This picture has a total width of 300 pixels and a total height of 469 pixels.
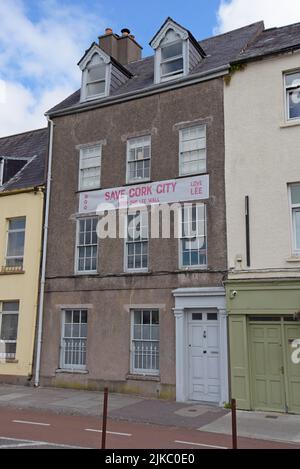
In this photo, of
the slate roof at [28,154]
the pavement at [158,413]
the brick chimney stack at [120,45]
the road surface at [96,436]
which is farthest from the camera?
the brick chimney stack at [120,45]

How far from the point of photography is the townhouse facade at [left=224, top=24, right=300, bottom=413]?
1280 centimetres

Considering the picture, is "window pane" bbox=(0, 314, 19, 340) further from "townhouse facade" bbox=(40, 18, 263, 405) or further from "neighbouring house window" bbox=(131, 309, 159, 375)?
"neighbouring house window" bbox=(131, 309, 159, 375)

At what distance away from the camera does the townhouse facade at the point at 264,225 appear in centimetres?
1280

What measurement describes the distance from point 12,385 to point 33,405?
402cm

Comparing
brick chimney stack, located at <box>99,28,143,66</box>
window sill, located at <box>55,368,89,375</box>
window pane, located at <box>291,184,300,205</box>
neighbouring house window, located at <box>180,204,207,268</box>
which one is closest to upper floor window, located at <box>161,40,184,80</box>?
brick chimney stack, located at <box>99,28,143,66</box>

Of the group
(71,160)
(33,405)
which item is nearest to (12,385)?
(33,405)

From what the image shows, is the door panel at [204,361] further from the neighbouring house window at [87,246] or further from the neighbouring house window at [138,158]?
the neighbouring house window at [138,158]

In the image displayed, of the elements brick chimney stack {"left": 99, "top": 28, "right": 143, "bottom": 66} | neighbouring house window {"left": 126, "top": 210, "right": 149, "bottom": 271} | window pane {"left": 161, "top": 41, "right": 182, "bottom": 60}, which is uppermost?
brick chimney stack {"left": 99, "top": 28, "right": 143, "bottom": 66}

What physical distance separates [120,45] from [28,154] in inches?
256

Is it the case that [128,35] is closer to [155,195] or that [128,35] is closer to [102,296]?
[155,195]

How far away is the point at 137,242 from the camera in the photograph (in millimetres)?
15719

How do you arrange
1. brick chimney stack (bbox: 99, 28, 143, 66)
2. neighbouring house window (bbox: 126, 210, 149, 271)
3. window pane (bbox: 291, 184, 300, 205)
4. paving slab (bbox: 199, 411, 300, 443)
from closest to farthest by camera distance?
paving slab (bbox: 199, 411, 300, 443)
window pane (bbox: 291, 184, 300, 205)
neighbouring house window (bbox: 126, 210, 149, 271)
brick chimney stack (bbox: 99, 28, 143, 66)

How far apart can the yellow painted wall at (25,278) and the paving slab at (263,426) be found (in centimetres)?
795

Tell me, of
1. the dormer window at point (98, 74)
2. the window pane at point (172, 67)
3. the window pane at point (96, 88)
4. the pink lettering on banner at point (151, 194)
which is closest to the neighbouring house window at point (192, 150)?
the pink lettering on banner at point (151, 194)
